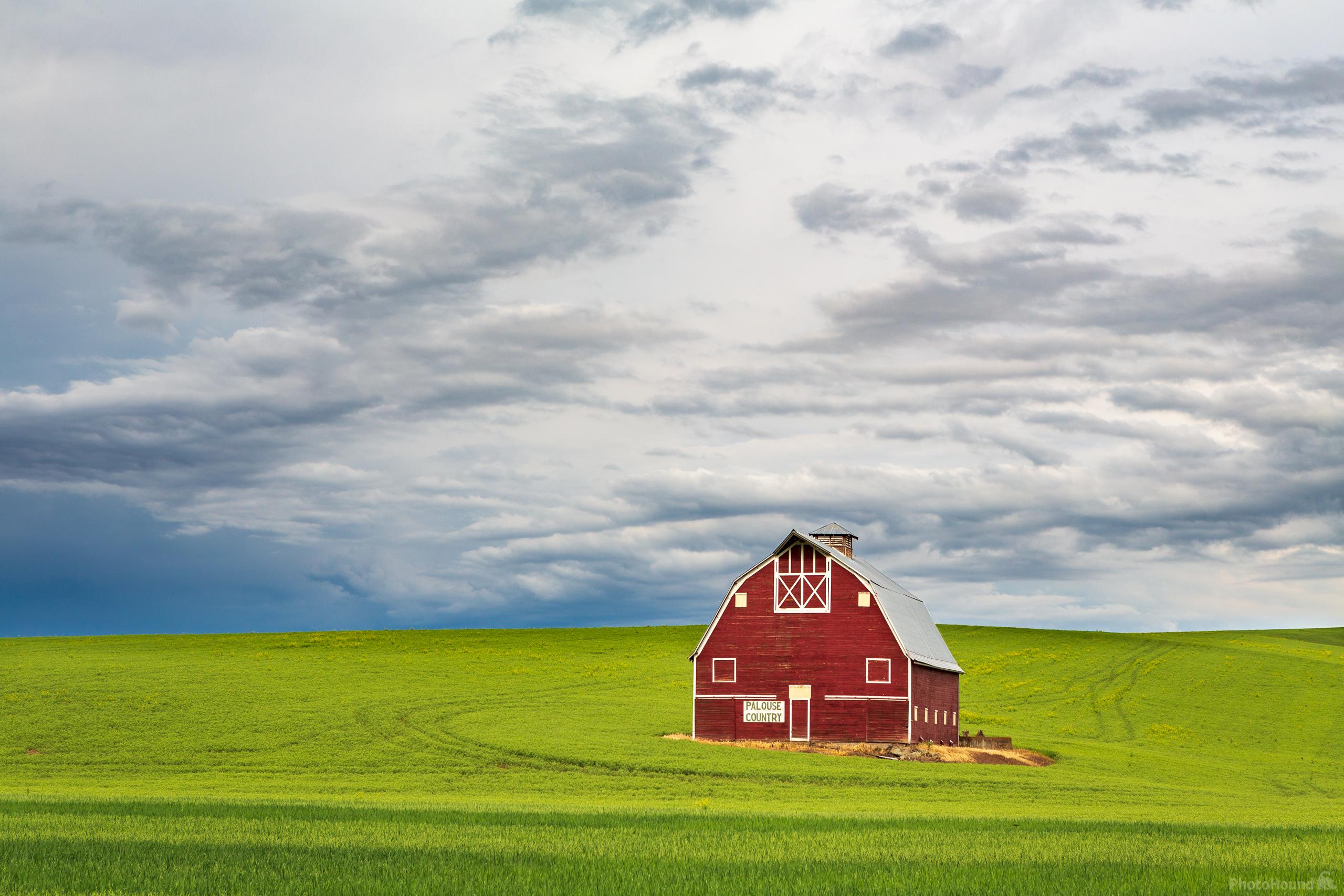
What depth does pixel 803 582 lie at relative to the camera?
178 feet

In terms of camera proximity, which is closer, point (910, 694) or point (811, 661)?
point (910, 694)

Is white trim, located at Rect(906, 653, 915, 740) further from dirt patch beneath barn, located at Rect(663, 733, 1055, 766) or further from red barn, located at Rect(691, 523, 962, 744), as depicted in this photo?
dirt patch beneath barn, located at Rect(663, 733, 1055, 766)

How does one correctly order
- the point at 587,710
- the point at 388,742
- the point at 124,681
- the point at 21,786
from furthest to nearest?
the point at 124,681
the point at 587,710
the point at 388,742
the point at 21,786

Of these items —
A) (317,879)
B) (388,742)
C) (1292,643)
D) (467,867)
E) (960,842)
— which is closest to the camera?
(317,879)

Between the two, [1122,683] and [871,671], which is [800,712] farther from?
[1122,683]

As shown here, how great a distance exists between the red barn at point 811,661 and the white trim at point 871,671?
1.4 inches

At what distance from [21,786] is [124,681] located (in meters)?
27.8

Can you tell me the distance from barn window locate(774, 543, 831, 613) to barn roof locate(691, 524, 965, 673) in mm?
490

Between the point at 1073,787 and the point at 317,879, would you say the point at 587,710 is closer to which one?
the point at 1073,787

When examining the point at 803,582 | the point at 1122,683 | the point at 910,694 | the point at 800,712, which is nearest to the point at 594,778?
the point at 800,712

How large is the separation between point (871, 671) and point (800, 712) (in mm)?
3791

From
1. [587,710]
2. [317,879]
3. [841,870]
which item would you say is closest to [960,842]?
[841,870]

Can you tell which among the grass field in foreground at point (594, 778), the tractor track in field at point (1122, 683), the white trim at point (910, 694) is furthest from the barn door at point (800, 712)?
the tractor track in field at point (1122, 683)

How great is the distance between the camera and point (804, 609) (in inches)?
2130
